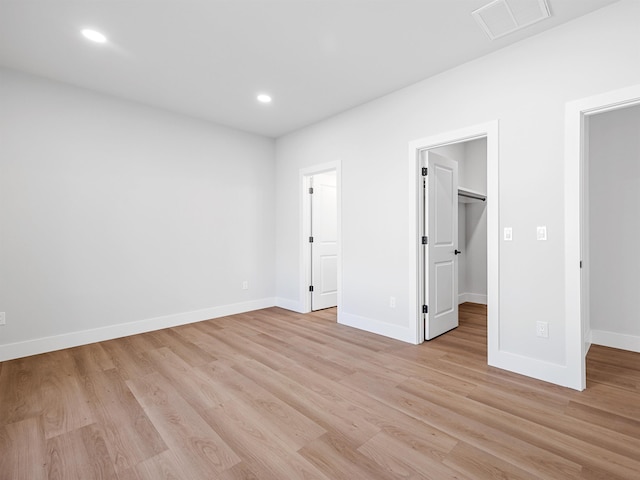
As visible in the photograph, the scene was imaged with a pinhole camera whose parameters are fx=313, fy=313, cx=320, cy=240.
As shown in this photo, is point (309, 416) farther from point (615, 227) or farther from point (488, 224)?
point (615, 227)

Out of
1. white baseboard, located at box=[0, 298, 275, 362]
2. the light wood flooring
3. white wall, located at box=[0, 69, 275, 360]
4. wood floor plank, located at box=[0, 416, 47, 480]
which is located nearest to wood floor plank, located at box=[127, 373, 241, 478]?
the light wood flooring

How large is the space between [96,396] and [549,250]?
365 cm

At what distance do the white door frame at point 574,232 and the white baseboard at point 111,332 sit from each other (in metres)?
3.98

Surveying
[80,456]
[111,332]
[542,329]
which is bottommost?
[80,456]

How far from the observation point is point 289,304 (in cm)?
505

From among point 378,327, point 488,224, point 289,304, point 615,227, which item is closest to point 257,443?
point 378,327

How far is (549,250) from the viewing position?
2492 mm

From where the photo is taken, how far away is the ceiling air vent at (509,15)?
2.20 metres

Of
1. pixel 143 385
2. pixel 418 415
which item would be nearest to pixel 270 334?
pixel 143 385

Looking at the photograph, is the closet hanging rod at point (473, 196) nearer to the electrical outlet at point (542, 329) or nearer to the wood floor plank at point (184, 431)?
the electrical outlet at point (542, 329)

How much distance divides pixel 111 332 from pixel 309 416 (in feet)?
9.34

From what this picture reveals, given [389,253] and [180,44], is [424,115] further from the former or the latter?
[180,44]

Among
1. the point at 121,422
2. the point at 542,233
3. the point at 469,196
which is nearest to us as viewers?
the point at 121,422

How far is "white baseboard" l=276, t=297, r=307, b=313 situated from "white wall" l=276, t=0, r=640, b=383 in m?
1.21
